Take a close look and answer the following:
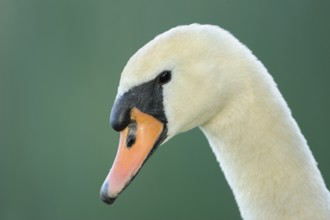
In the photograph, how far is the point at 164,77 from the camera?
1063 mm

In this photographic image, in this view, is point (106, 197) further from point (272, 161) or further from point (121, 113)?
point (272, 161)

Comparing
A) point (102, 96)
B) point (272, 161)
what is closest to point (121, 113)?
point (272, 161)

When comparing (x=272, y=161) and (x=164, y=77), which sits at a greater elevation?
(x=164, y=77)

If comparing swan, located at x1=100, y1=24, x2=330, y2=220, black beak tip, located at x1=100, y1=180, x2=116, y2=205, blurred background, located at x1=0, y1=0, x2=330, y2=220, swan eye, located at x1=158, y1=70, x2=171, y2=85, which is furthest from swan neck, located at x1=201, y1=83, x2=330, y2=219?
blurred background, located at x1=0, y1=0, x2=330, y2=220

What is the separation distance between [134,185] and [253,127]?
6.15 ft

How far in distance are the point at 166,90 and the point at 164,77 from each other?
0.03 meters

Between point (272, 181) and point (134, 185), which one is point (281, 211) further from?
point (134, 185)

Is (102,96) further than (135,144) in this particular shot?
Yes

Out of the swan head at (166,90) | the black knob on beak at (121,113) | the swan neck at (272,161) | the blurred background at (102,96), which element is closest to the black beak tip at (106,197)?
the swan head at (166,90)

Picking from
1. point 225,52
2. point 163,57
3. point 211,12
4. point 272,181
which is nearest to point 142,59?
point 163,57

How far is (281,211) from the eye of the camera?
1.07 metres

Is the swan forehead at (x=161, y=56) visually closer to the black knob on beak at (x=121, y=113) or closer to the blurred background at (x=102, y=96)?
the black knob on beak at (x=121, y=113)

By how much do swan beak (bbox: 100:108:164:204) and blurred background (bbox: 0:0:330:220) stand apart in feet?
5.57

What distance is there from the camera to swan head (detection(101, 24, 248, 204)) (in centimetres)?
104
